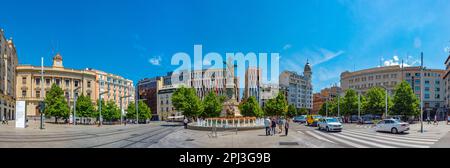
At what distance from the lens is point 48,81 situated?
92.3m

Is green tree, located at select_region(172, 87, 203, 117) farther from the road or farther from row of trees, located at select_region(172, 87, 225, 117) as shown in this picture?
the road

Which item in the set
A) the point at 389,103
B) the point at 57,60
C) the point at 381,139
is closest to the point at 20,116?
the point at 381,139

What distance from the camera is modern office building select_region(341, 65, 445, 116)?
10150cm

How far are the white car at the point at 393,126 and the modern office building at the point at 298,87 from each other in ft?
425

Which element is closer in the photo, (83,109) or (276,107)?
(83,109)

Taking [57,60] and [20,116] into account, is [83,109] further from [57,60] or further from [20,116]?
[57,60]

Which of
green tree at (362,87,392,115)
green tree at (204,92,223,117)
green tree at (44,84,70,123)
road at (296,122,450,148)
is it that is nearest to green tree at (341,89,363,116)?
green tree at (362,87,392,115)

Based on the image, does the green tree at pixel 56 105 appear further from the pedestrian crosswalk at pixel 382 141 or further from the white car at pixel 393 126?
the white car at pixel 393 126

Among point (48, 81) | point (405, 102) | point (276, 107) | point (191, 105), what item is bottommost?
point (276, 107)

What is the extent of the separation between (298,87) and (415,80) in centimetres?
7228

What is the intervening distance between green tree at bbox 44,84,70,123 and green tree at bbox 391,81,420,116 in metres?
63.0
